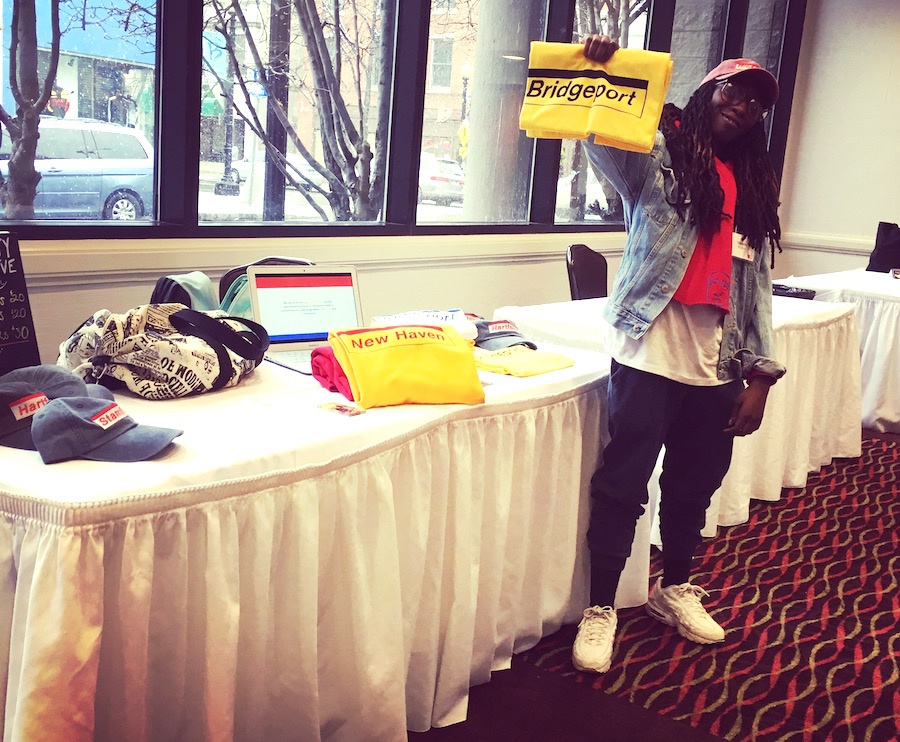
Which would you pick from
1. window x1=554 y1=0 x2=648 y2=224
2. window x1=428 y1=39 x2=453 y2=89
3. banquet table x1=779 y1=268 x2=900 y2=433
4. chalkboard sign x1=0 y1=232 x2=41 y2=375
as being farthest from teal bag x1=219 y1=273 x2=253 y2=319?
window x1=554 y1=0 x2=648 y2=224

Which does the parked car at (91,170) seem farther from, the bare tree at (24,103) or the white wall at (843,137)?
the white wall at (843,137)

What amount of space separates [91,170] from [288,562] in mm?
1976

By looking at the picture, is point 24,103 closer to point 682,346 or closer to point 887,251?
point 682,346

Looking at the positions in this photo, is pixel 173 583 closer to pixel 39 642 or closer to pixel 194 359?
pixel 39 642

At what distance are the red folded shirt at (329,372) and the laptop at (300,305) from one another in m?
0.10

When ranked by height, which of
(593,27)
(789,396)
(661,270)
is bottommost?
(789,396)

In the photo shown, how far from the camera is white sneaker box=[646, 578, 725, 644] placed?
2291mm

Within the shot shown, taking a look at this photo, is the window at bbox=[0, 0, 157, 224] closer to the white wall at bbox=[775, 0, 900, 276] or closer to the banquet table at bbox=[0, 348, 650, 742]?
the banquet table at bbox=[0, 348, 650, 742]

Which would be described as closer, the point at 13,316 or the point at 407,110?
the point at 13,316

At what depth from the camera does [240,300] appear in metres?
2.12

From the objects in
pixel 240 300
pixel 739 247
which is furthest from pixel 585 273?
pixel 240 300

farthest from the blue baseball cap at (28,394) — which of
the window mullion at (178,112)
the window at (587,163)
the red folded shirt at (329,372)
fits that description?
the window at (587,163)

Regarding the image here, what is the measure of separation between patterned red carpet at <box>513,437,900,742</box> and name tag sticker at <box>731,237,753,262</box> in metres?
0.98

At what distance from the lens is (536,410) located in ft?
6.65
